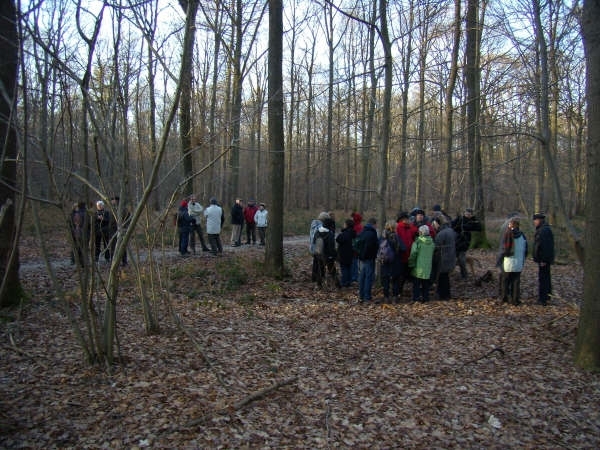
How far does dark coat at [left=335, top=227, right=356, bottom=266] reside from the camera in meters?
10.2

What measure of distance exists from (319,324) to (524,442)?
4.08 metres

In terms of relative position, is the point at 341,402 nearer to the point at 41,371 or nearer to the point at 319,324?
the point at 319,324

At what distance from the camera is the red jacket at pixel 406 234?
9.48 meters

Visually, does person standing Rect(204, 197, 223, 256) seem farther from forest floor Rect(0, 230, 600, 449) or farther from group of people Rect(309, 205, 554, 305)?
forest floor Rect(0, 230, 600, 449)

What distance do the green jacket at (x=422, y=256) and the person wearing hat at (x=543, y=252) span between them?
211 cm

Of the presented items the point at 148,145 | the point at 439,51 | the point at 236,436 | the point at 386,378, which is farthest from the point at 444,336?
the point at 439,51

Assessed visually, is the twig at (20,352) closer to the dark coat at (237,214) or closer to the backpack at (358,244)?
the backpack at (358,244)

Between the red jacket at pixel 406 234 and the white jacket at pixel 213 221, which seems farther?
the white jacket at pixel 213 221

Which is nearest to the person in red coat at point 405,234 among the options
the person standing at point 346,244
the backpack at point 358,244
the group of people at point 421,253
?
the group of people at point 421,253

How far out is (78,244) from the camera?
4.79 m

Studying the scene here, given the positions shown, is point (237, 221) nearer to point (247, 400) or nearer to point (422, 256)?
point (422, 256)

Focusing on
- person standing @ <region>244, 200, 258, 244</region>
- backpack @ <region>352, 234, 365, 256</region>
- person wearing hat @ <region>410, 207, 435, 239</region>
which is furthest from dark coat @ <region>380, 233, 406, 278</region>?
person standing @ <region>244, 200, 258, 244</region>

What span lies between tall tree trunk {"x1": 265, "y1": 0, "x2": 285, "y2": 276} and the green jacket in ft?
10.9

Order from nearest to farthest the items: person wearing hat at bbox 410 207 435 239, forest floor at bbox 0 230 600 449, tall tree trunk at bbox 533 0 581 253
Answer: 1. forest floor at bbox 0 230 600 449
2. tall tree trunk at bbox 533 0 581 253
3. person wearing hat at bbox 410 207 435 239
